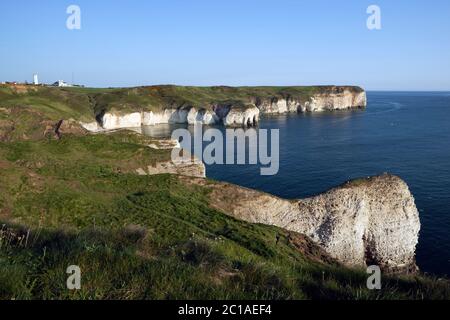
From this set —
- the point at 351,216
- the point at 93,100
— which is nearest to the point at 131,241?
the point at 351,216

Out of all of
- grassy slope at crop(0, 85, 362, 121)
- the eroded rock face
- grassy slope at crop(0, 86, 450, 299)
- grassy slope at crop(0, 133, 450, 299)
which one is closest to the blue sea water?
the eroded rock face

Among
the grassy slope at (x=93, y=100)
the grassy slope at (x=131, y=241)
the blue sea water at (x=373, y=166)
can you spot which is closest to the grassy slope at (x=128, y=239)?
the grassy slope at (x=131, y=241)

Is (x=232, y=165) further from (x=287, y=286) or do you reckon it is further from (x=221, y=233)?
(x=287, y=286)

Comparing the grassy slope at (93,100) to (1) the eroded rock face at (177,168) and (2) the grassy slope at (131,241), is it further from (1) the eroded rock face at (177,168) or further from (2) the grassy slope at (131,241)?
(2) the grassy slope at (131,241)

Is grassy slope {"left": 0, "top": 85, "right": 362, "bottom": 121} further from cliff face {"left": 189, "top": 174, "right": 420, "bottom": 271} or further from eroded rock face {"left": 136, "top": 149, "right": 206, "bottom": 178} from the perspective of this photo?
cliff face {"left": 189, "top": 174, "right": 420, "bottom": 271}
